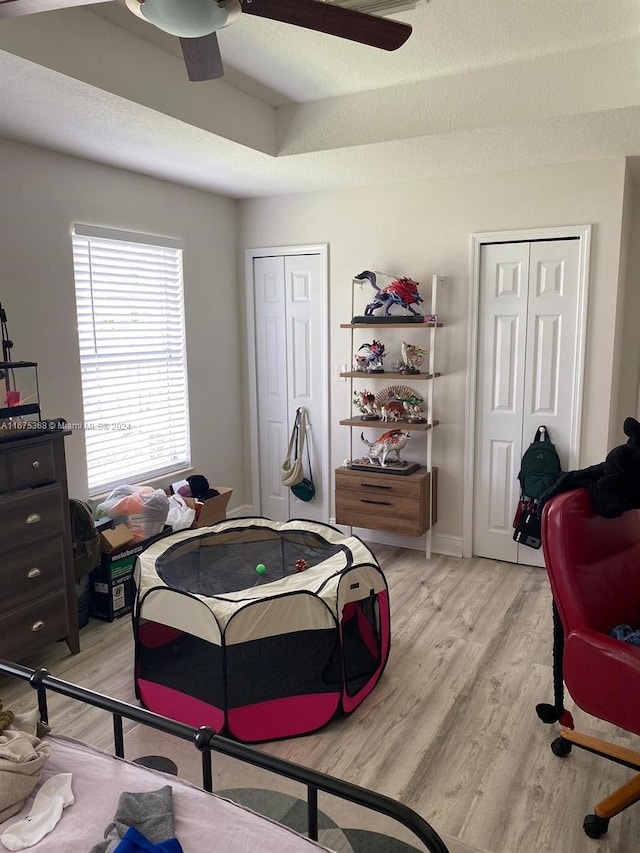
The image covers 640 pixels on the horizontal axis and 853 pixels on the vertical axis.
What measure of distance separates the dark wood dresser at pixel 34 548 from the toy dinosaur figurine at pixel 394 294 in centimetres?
217

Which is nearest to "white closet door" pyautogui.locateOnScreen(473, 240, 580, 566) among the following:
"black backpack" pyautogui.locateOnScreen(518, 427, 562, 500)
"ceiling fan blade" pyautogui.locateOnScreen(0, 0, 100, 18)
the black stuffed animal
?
"black backpack" pyautogui.locateOnScreen(518, 427, 562, 500)

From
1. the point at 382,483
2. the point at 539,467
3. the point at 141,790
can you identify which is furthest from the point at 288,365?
the point at 141,790

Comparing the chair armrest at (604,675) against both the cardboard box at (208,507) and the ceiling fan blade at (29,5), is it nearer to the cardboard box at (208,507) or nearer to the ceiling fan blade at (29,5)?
the ceiling fan blade at (29,5)

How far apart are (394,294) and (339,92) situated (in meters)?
1.24

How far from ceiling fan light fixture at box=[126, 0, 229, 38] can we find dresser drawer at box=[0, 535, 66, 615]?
2.17 m

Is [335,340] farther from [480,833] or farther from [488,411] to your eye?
[480,833]

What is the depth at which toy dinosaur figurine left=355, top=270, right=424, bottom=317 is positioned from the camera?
4066mm

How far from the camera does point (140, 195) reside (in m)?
3.93

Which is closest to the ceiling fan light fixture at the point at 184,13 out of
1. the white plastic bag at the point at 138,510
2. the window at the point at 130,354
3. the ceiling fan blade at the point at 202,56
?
the ceiling fan blade at the point at 202,56

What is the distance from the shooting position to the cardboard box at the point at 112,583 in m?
3.40

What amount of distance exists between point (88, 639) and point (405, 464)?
7.21ft

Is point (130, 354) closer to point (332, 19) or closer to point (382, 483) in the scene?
point (382, 483)

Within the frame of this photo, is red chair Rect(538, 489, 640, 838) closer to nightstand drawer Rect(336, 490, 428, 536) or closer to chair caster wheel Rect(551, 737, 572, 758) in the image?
chair caster wheel Rect(551, 737, 572, 758)

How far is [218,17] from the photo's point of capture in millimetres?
1426
